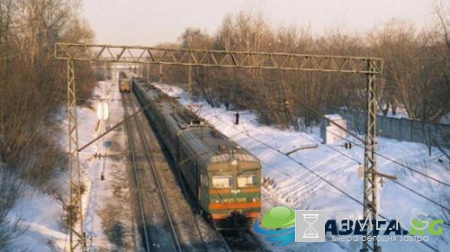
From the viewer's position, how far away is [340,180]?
2017 cm

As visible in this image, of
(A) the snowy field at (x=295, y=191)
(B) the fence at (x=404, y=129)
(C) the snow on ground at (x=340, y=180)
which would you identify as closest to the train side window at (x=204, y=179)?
(A) the snowy field at (x=295, y=191)

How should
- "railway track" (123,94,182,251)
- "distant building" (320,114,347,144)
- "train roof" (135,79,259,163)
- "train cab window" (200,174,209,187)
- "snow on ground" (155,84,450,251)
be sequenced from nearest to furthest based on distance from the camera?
1. "railway track" (123,94,182,251)
2. "train cab window" (200,174,209,187)
3. "train roof" (135,79,259,163)
4. "snow on ground" (155,84,450,251)
5. "distant building" (320,114,347,144)

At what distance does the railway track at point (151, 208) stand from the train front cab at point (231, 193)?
158 centimetres

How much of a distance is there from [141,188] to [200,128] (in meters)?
3.83

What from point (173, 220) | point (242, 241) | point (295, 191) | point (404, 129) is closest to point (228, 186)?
point (242, 241)

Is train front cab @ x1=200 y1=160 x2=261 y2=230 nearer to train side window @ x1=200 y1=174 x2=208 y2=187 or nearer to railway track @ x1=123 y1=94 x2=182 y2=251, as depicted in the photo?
train side window @ x1=200 y1=174 x2=208 y2=187

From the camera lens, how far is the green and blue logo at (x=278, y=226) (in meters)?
14.7

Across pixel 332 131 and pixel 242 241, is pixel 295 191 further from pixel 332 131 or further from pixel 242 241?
pixel 332 131

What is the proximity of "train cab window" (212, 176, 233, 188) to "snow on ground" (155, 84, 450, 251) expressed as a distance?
2.54 m

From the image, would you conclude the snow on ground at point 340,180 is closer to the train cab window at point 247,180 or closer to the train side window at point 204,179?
the train cab window at point 247,180

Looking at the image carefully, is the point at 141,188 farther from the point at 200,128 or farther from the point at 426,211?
the point at 426,211

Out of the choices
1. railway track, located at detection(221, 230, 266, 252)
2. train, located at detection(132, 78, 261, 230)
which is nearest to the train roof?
train, located at detection(132, 78, 261, 230)

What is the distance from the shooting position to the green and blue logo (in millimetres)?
14727

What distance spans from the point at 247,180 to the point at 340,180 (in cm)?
631
